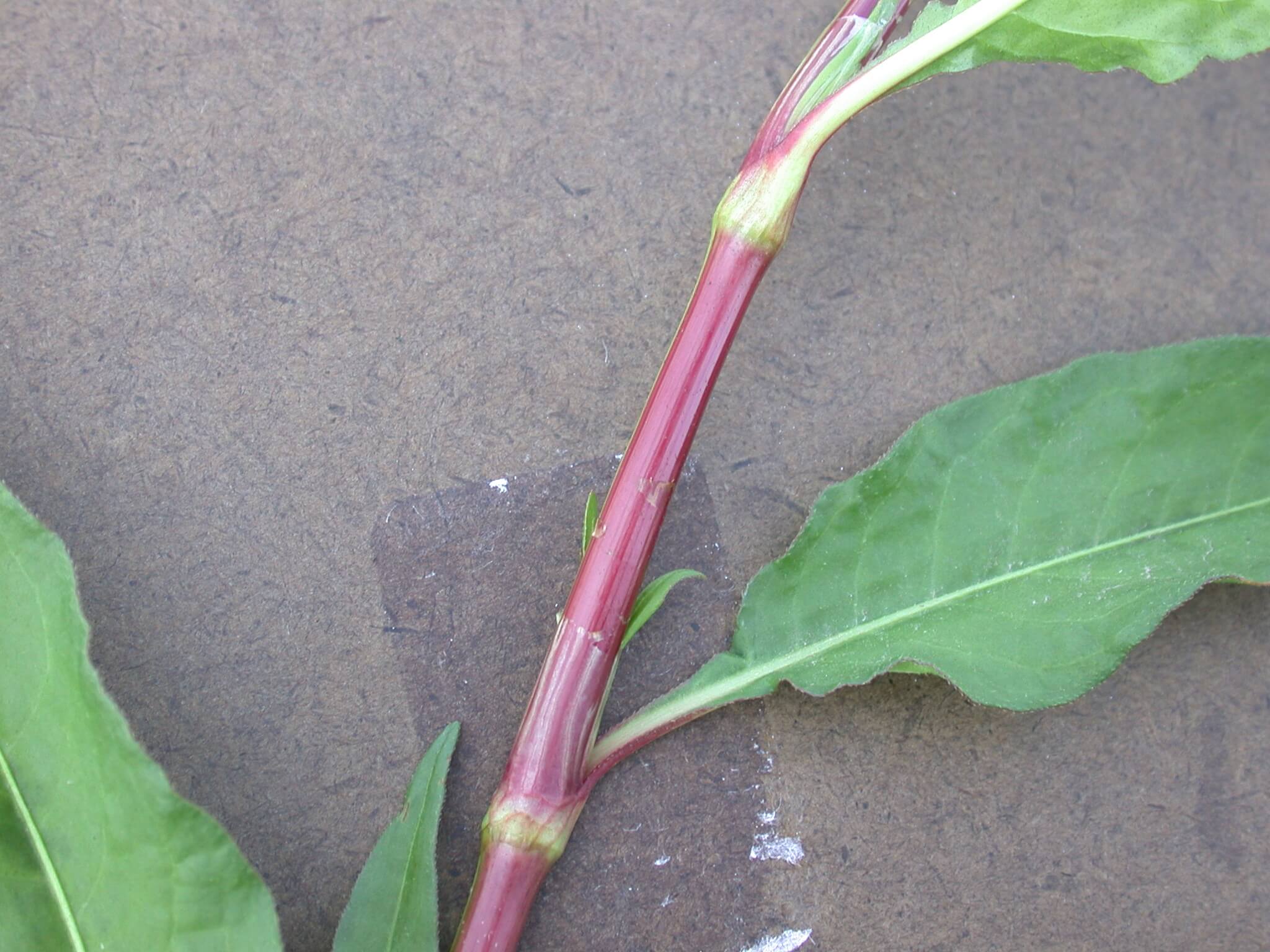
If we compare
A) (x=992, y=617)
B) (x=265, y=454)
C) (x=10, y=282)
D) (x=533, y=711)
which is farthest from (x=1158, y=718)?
(x=10, y=282)

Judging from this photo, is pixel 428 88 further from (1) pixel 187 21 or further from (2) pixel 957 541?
(2) pixel 957 541

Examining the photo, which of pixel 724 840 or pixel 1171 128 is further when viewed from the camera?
pixel 1171 128

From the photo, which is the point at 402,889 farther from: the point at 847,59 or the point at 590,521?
the point at 847,59

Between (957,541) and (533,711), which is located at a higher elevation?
(533,711)

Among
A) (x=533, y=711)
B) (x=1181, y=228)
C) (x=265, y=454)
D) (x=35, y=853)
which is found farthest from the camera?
(x=1181, y=228)

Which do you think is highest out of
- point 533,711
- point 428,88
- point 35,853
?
point 428,88

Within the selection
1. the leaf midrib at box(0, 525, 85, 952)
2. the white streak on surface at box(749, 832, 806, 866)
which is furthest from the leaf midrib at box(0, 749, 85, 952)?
the white streak on surface at box(749, 832, 806, 866)

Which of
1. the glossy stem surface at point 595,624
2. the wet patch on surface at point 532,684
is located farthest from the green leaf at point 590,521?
the wet patch on surface at point 532,684
